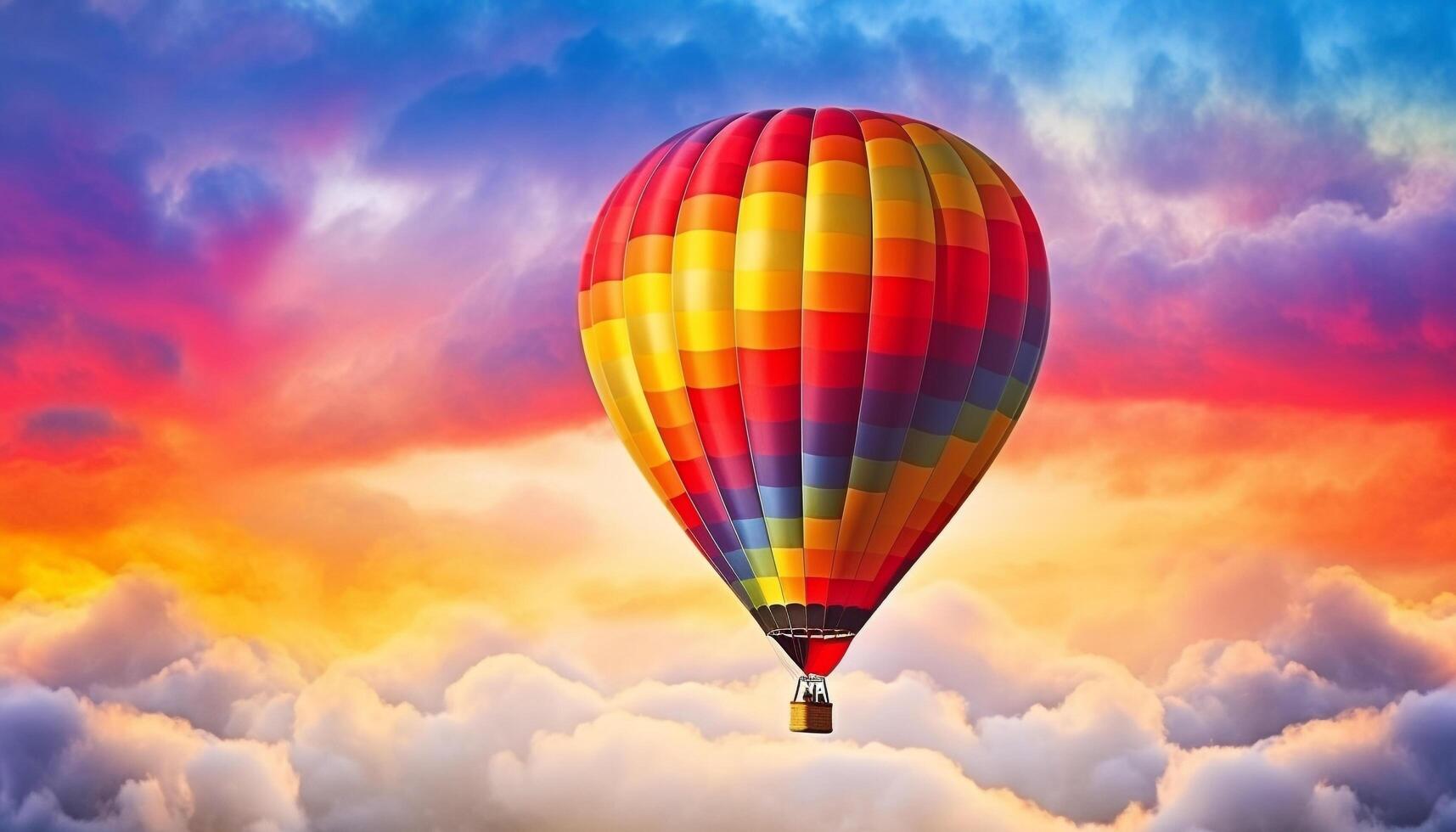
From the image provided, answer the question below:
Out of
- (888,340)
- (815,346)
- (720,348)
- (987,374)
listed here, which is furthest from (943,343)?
(720,348)

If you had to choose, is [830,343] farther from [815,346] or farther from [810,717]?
[810,717]

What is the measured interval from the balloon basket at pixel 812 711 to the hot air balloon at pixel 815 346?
4 cm

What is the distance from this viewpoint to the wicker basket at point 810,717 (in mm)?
40125

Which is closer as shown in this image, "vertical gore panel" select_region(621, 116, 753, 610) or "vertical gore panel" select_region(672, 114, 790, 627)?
"vertical gore panel" select_region(672, 114, 790, 627)

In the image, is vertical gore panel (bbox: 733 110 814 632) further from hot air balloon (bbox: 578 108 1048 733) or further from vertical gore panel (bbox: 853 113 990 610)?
vertical gore panel (bbox: 853 113 990 610)

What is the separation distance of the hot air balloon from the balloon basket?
35 mm

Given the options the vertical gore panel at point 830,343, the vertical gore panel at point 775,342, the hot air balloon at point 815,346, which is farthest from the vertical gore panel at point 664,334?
the vertical gore panel at point 830,343

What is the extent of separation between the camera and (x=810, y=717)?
132 ft

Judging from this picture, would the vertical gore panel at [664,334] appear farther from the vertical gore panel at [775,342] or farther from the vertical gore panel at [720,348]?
the vertical gore panel at [775,342]

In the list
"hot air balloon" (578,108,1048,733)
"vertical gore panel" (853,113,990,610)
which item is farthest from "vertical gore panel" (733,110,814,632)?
"vertical gore panel" (853,113,990,610)

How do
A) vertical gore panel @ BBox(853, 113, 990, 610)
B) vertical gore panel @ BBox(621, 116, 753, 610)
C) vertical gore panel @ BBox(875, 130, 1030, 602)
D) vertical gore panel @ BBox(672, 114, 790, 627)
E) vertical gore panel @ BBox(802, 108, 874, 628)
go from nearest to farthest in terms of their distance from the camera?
vertical gore panel @ BBox(802, 108, 874, 628)
vertical gore panel @ BBox(672, 114, 790, 627)
vertical gore panel @ BBox(853, 113, 990, 610)
vertical gore panel @ BBox(621, 116, 753, 610)
vertical gore panel @ BBox(875, 130, 1030, 602)

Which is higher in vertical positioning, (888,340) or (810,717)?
(888,340)

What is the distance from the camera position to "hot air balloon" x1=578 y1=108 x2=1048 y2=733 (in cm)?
4009

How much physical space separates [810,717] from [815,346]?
6907mm
